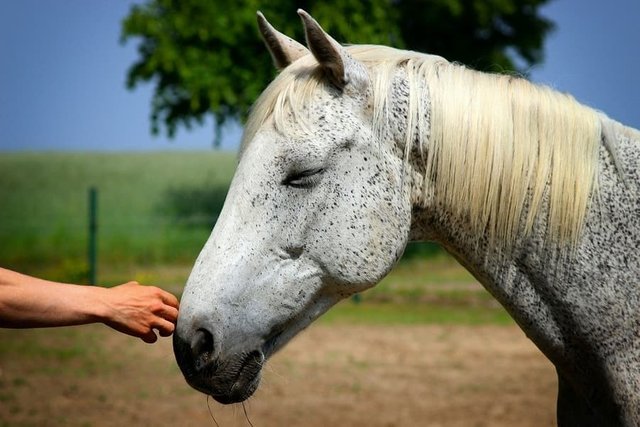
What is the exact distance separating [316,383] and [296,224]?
582 cm

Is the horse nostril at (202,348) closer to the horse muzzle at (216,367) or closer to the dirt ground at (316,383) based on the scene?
the horse muzzle at (216,367)

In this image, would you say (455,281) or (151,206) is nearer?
(455,281)

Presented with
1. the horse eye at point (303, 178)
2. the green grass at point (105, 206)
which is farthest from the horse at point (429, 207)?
the green grass at point (105, 206)

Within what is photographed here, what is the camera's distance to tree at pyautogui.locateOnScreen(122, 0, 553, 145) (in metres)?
17.9

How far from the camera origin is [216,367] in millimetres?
2318

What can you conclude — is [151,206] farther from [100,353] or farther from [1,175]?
[100,353]

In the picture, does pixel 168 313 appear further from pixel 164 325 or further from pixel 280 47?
pixel 280 47

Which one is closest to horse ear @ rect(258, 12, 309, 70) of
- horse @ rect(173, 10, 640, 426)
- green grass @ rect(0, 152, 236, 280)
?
horse @ rect(173, 10, 640, 426)

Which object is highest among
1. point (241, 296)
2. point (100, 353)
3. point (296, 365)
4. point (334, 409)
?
point (241, 296)

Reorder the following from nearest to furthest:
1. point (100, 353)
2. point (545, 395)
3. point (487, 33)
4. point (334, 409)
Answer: point (334, 409)
point (545, 395)
point (100, 353)
point (487, 33)

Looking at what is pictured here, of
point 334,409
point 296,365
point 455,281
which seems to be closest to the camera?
point 334,409

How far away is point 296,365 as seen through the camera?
8.85m

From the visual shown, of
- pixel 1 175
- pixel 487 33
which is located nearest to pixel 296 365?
pixel 487 33

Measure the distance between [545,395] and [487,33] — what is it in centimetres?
1922
